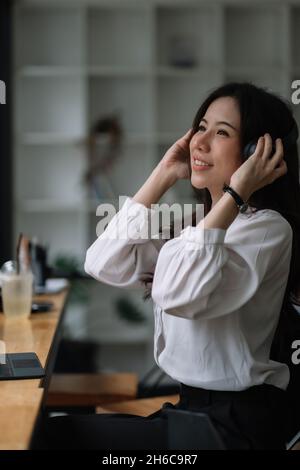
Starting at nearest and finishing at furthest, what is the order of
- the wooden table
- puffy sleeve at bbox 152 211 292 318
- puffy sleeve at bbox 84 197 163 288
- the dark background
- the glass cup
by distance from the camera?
the wooden table < puffy sleeve at bbox 152 211 292 318 < puffy sleeve at bbox 84 197 163 288 < the glass cup < the dark background

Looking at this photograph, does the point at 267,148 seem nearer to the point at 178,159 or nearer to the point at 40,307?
the point at 178,159

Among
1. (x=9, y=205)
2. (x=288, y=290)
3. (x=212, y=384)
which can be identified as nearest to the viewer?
(x=212, y=384)

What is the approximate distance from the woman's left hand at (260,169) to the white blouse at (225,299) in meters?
0.07

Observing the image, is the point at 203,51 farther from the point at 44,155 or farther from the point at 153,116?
the point at 44,155

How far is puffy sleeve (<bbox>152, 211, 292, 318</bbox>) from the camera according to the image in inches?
48.2

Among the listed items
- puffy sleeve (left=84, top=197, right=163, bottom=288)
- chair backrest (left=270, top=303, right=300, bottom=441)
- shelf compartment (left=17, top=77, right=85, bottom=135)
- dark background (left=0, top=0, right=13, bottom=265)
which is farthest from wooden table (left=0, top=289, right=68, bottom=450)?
shelf compartment (left=17, top=77, right=85, bottom=135)

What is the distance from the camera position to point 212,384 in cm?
129

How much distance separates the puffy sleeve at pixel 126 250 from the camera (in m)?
1.53

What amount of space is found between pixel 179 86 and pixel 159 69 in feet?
0.61

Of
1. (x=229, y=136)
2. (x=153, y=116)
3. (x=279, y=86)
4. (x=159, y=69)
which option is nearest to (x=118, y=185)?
(x=153, y=116)

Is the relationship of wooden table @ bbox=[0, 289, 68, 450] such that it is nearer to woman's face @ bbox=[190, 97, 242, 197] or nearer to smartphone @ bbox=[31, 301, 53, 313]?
smartphone @ bbox=[31, 301, 53, 313]

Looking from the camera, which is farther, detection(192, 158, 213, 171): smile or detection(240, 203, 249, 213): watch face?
detection(192, 158, 213, 171): smile

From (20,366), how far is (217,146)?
574 mm

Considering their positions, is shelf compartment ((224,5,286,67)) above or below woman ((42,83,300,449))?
above
